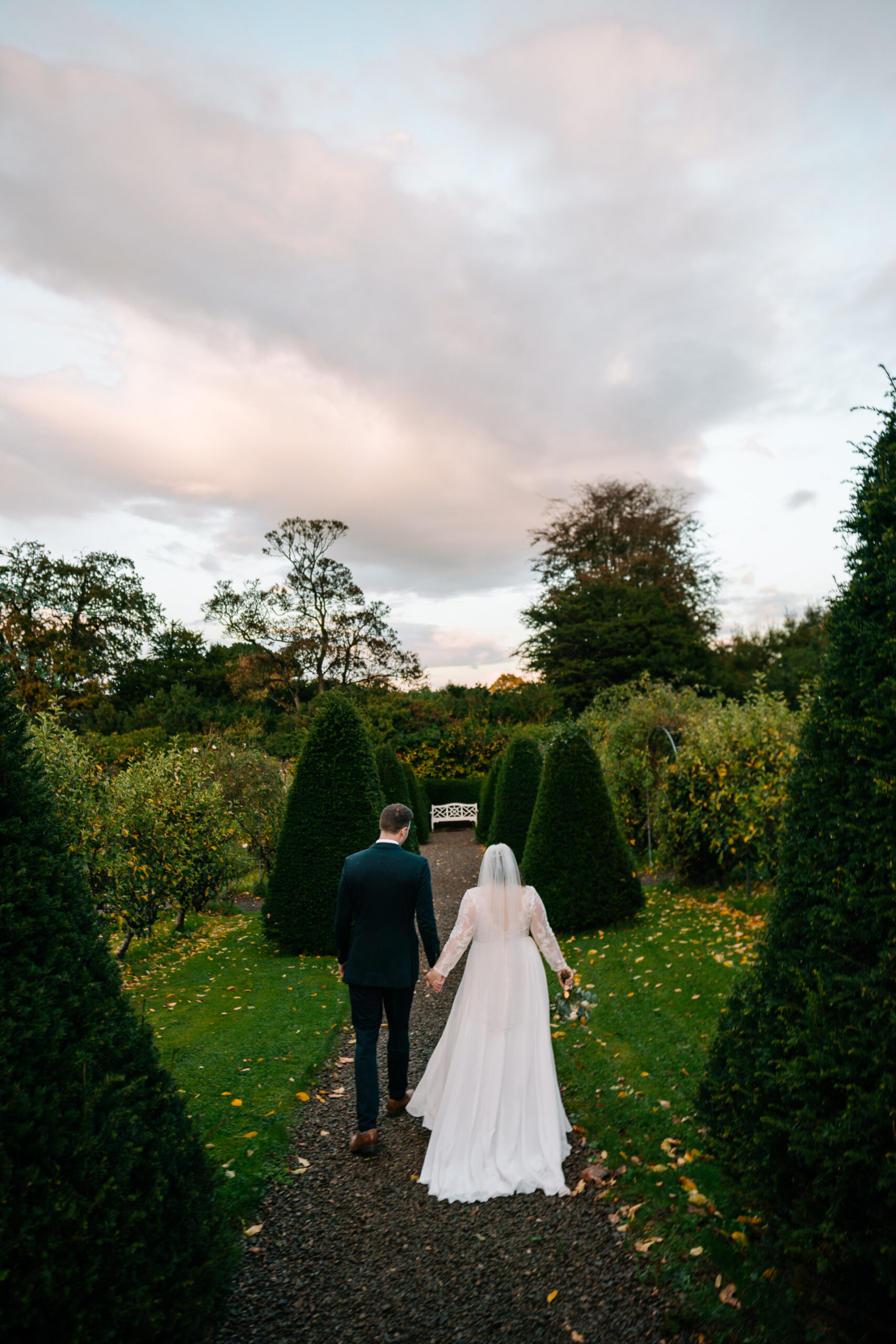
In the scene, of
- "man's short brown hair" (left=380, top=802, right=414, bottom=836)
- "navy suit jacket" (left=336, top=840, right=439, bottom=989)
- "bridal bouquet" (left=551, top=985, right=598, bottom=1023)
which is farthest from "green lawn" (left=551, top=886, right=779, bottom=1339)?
"man's short brown hair" (left=380, top=802, right=414, bottom=836)

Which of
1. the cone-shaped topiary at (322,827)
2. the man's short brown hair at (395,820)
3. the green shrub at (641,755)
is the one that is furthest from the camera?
the green shrub at (641,755)

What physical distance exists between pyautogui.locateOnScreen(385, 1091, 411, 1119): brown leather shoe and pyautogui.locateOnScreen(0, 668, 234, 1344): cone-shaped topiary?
2346 mm

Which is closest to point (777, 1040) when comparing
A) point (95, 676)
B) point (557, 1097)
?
point (557, 1097)

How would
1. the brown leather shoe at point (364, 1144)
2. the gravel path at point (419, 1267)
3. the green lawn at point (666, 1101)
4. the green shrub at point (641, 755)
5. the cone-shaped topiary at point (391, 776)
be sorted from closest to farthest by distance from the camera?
the gravel path at point (419, 1267), the green lawn at point (666, 1101), the brown leather shoe at point (364, 1144), the green shrub at point (641, 755), the cone-shaped topiary at point (391, 776)

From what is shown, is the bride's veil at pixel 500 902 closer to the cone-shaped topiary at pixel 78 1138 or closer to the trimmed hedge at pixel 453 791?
the cone-shaped topiary at pixel 78 1138

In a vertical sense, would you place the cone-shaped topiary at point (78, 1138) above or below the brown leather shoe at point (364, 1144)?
above

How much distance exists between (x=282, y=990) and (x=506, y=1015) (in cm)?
416

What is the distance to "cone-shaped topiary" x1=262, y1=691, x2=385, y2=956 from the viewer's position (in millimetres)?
9375

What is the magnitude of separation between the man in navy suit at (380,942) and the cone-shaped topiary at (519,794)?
28.3 ft

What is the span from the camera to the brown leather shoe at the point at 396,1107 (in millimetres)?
4793

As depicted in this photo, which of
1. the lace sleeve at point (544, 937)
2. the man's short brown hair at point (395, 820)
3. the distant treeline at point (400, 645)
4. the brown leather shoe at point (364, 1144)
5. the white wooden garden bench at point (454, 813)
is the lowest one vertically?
the white wooden garden bench at point (454, 813)

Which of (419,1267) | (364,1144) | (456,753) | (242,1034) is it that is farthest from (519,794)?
(456,753)

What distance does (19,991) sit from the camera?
6.68ft

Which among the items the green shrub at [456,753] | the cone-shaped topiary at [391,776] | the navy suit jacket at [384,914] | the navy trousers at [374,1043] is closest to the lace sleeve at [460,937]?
the navy suit jacket at [384,914]
